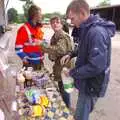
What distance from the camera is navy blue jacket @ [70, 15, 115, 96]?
2748mm

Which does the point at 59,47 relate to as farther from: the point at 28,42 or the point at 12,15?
the point at 12,15

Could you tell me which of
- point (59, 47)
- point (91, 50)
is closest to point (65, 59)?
point (59, 47)

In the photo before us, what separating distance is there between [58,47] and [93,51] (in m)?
1.10

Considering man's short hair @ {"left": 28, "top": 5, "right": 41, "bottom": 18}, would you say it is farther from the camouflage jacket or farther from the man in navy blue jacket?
the man in navy blue jacket

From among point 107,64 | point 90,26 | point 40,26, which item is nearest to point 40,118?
point 107,64

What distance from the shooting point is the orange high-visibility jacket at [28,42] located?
4266 millimetres

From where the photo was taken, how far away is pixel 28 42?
4.29 metres

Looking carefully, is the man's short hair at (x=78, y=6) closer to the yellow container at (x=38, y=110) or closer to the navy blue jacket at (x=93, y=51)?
the navy blue jacket at (x=93, y=51)

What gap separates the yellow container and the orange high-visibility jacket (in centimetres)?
116

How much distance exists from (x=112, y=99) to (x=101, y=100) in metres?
0.25

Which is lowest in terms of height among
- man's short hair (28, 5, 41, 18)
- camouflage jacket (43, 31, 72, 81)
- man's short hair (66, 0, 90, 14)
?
camouflage jacket (43, 31, 72, 81)

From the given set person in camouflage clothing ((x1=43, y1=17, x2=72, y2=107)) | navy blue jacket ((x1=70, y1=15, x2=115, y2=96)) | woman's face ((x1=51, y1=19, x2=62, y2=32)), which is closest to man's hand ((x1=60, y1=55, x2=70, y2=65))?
person in camouflage clothing ((x1=43, y1=17, x2=72, y2=107))

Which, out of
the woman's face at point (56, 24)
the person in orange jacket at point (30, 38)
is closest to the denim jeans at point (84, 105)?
the woman's face at point (56, 24)

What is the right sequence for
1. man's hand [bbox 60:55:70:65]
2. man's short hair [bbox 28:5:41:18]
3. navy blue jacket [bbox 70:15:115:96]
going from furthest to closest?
man's short hair [bbox 28:5:41:18], man's hand [bbox 60:55:70:65], navy blue jacket [bbox 70:15:115:96]
